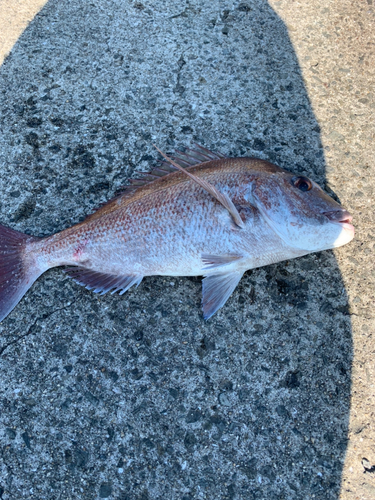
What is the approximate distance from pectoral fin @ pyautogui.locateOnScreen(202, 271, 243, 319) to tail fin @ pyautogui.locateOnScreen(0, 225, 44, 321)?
1.04 m

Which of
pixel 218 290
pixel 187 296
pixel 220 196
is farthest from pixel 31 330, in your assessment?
pixel 220 196

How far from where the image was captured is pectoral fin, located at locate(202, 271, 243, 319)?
215 centimetres

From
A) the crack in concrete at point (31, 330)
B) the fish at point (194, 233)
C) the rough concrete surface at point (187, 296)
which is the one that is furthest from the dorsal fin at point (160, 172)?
the crack in concrete at point (31, 330)

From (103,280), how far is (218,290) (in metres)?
0.70

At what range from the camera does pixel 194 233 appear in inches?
81.2

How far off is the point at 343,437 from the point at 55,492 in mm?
1594

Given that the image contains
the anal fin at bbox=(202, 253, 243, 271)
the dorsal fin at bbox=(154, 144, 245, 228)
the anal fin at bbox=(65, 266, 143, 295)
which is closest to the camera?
the dorsal fin at bbox=(154, 144, 245, 228)

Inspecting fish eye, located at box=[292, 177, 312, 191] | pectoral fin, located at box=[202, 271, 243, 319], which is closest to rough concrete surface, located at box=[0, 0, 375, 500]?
pectoral fin, located at box=[202, 271, 243, 319]

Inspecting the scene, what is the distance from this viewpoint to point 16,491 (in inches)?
78.2

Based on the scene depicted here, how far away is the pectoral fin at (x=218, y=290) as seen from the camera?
7.07ft

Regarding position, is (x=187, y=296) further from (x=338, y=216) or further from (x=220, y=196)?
(x=338, y=216)

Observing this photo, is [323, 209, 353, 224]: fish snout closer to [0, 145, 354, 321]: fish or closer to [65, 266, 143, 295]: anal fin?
[0, 145, 354, 321]: fish

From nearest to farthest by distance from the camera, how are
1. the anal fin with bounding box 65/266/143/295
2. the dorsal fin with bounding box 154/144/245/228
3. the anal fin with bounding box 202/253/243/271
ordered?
1. the dorsal fin with bounding box 154/144/245/228
2. the anal fin with bounding box 202/253/243/271
3. the anal fin with bounding box 65/266/143/295

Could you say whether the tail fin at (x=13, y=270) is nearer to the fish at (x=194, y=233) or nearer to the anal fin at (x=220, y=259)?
the fish at (x=194, y=233)
